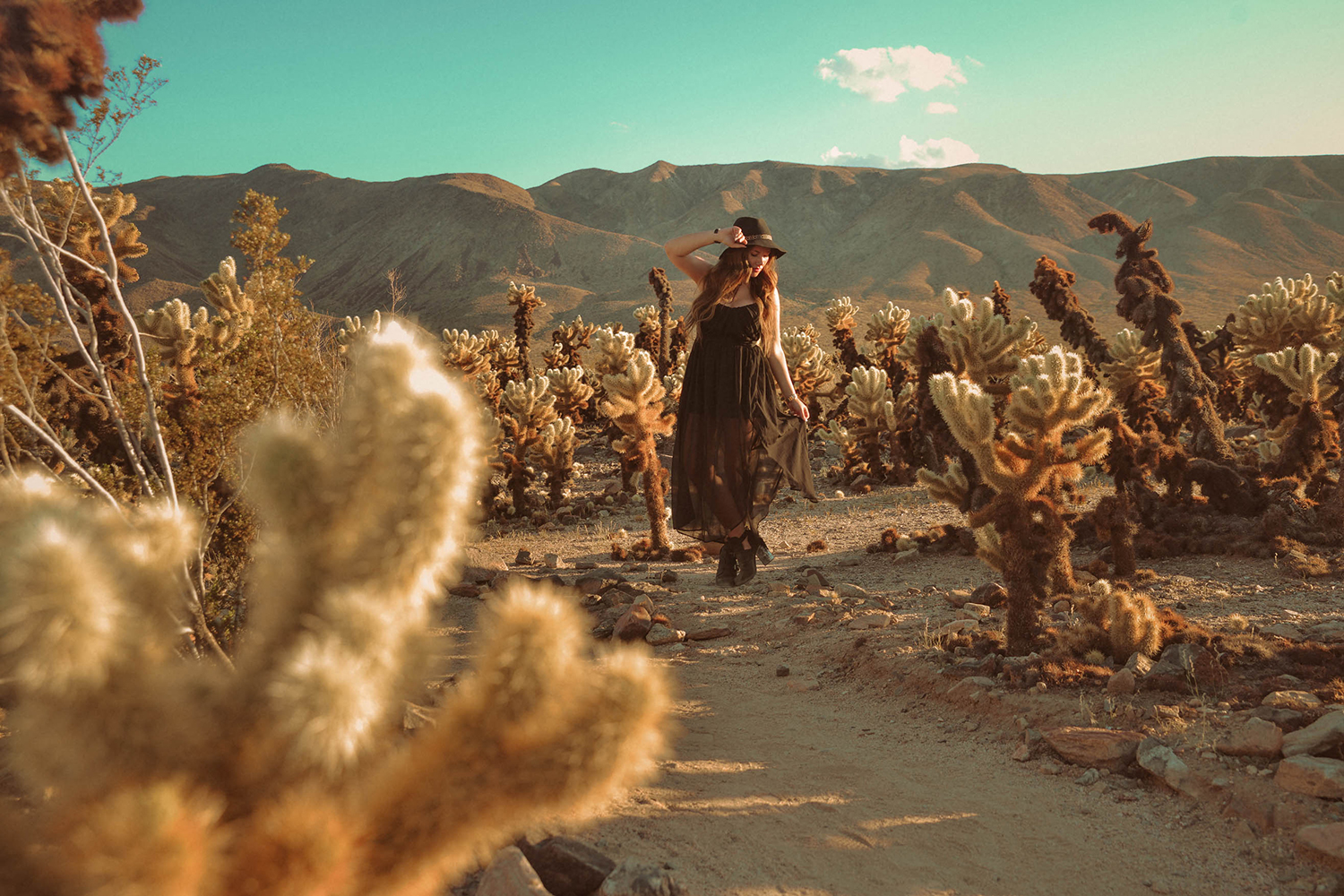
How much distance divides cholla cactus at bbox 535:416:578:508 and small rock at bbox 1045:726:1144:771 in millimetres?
8719

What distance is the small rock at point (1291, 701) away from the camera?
10.4ft

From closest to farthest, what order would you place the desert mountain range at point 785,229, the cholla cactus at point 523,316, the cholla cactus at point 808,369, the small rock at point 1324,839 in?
the small rock at point 1324,839 → the cholla cactus at point 808,369 → the cholla cactus at point 523,316 → the desert mountain range at point 785,229

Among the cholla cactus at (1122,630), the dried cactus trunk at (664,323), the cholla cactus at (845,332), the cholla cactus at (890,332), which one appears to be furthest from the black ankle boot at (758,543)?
the dried cactus trunk at (664,323)

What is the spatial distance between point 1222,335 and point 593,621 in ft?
35.9

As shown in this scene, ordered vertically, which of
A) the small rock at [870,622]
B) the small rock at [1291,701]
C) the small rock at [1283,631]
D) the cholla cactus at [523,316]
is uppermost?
the cholla cactus at [523,316]

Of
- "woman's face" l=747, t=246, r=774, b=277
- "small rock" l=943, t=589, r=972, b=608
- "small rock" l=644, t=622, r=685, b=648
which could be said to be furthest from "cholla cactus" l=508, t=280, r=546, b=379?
"small rock" l=943, t=589, r=972, b=608

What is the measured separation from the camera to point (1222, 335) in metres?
11.4

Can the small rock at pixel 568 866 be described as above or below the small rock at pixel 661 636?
above

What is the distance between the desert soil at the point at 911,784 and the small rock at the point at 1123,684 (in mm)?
83

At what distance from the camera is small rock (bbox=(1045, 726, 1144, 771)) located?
3.17 metres

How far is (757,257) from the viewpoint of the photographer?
531 centimetres

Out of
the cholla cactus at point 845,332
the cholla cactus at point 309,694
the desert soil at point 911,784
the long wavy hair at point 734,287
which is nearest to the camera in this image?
the cholla cactus at point 309,694

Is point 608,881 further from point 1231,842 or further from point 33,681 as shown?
point 1231,842

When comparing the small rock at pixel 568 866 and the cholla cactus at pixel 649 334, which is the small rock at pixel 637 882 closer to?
the small rock at pixel 568 866
